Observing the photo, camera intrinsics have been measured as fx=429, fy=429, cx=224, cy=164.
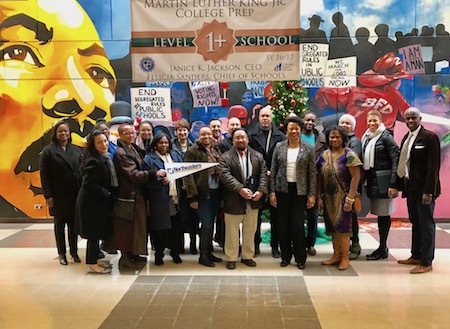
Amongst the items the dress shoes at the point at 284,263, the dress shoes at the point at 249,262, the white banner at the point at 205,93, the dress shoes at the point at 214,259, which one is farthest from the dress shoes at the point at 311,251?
the white banner at the point at 205,93

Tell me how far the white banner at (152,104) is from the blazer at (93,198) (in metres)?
3.39

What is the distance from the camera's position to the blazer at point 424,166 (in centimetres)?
509

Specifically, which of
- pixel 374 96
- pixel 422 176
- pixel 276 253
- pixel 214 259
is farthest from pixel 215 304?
pixel 374 96

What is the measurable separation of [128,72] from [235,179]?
4233 mm

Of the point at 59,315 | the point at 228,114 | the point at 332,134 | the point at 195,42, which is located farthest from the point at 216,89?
the point at 59,315

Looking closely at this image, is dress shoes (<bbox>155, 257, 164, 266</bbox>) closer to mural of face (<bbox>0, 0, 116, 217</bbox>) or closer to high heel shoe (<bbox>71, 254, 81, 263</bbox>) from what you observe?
high heel shoe (<bbox>71, 254, 81, 263</bbox>)

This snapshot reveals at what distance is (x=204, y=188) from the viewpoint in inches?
217

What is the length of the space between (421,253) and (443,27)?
496 centimetres

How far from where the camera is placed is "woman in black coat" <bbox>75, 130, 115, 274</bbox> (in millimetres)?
5168

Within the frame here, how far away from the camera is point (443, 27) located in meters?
8.16

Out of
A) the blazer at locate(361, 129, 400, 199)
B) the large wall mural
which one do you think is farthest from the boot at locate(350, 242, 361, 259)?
the large wall mural

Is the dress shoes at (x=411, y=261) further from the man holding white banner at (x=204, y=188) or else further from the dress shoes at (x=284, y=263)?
the man holding white banner at (x=204, y=188)

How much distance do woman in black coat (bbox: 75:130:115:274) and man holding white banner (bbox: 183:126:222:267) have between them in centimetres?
98

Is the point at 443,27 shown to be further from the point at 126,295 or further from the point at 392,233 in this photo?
the point at 126,295
